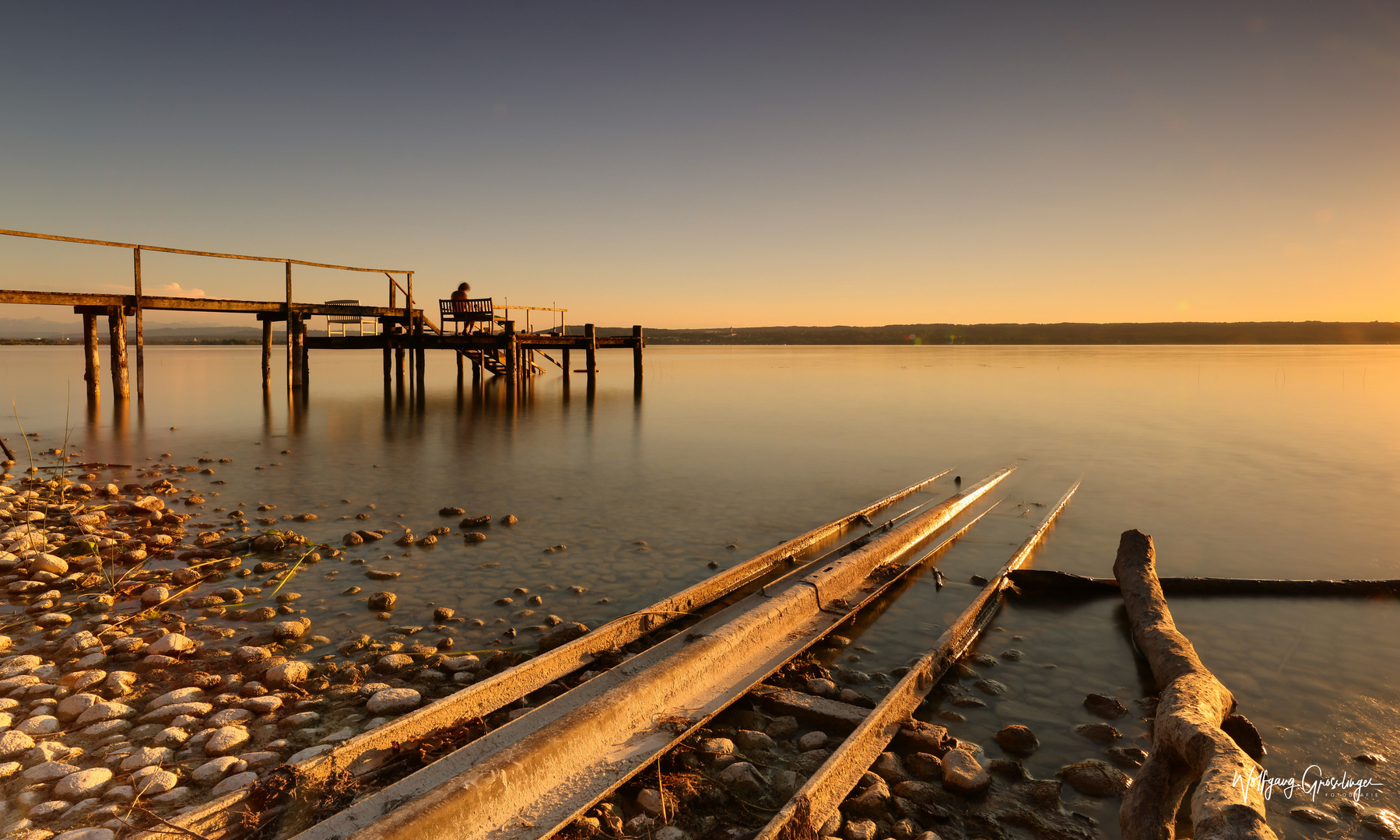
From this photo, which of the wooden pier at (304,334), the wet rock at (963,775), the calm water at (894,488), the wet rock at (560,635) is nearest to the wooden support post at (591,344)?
the wooden pier at (304,334)

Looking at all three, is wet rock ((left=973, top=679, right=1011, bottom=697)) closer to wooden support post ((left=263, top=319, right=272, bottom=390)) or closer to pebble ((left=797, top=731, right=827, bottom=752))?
pebble ((left=797, top=731, right=827, bottom=752))

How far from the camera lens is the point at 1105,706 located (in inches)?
180

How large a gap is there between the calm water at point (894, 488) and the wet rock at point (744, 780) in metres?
1.45

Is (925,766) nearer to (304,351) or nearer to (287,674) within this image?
(287,674)

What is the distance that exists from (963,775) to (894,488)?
8019 mm

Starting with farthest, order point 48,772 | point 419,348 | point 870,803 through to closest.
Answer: point 419,348
point 870,803
point 48,772

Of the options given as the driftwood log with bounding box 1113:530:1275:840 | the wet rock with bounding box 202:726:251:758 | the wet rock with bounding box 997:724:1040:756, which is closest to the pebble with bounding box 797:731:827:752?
the wet rock with bounding box 997:724:1040:756

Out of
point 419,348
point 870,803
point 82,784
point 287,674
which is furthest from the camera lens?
point 419,348

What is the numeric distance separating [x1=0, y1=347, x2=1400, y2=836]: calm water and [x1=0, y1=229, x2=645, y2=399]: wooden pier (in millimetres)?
1676

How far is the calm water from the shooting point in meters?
5.20

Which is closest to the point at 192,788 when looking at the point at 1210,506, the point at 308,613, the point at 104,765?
the point at 104,765

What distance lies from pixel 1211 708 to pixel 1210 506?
28.0ft

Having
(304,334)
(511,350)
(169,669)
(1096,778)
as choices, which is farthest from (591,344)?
(1096,778)

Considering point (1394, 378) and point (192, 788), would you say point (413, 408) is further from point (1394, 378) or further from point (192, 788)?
point (1394, 378)
